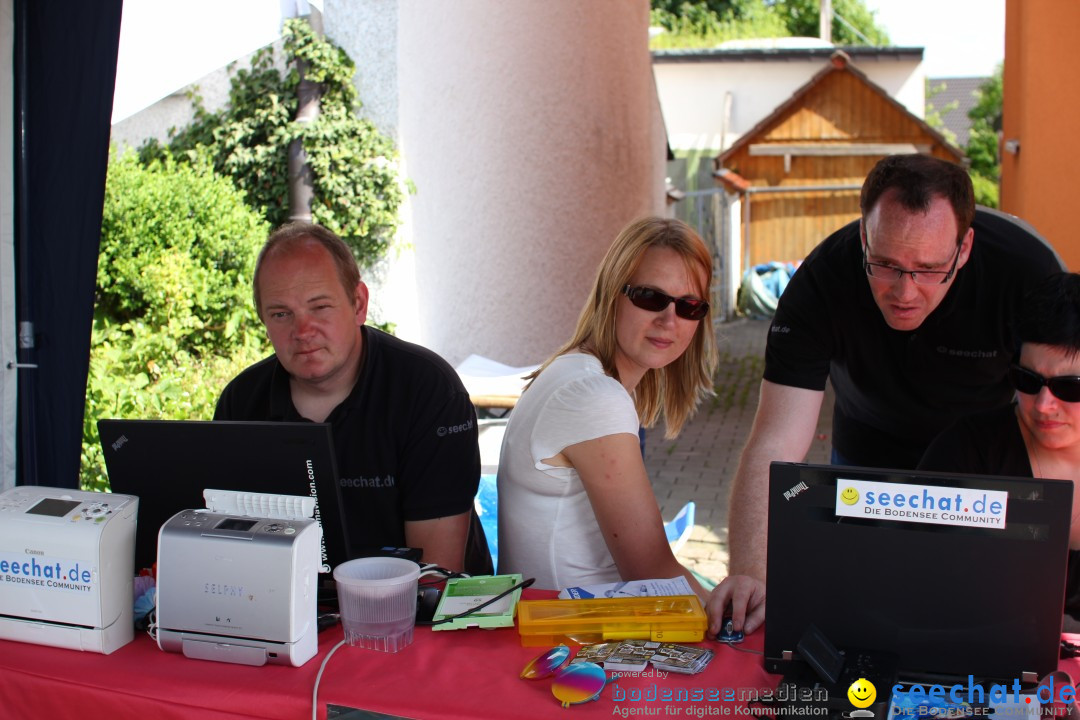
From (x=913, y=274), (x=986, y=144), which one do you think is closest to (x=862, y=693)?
(x=913, y=274)

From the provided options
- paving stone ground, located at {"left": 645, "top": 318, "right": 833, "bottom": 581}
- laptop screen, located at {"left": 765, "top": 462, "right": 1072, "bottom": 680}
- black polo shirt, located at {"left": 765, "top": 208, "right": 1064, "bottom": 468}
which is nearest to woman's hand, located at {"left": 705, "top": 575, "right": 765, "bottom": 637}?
laptop screen, located at {"left": 765, "top": 462, "right": 1072, "bottom": 680}

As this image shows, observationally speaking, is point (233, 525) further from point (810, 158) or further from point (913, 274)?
point (810, 158)

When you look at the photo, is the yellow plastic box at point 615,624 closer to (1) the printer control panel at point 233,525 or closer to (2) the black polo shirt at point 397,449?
(1) the printer control panel at point 233,525

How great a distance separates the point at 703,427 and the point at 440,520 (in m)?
A: 6.14

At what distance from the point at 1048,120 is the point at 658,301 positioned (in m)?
4.90

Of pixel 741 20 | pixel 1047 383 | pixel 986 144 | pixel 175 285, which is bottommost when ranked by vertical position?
pixel 1047 383

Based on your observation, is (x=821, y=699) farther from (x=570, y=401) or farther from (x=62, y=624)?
(x=62, y=624)

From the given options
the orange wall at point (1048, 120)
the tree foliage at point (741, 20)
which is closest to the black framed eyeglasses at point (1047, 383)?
the orange wall at point (1048, 120)

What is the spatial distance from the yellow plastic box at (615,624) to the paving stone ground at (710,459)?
2.67 m

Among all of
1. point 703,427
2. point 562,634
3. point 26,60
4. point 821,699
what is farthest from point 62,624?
point 703,427

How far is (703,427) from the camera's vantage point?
27.8 ft

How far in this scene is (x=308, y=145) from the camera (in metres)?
7.69

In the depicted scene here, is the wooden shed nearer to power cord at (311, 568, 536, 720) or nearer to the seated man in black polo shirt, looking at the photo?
the seated man in black polo shirt

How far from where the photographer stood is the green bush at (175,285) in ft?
20.0
